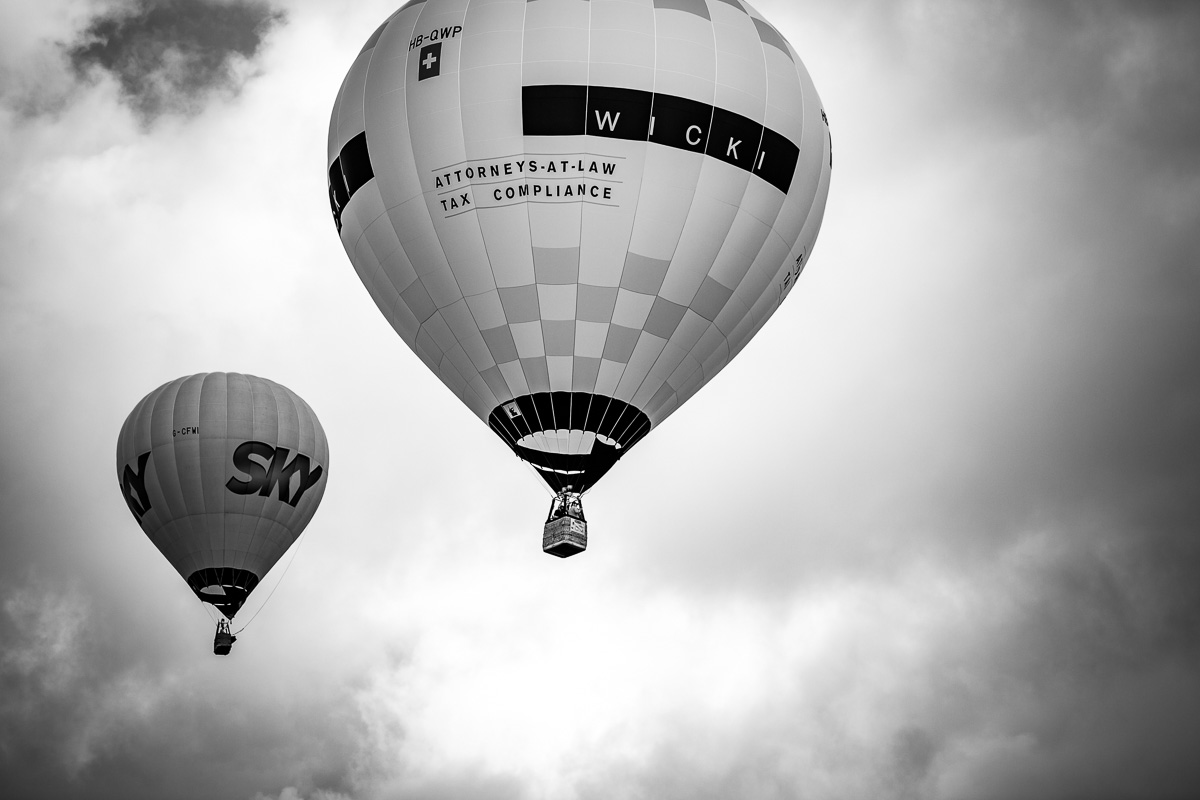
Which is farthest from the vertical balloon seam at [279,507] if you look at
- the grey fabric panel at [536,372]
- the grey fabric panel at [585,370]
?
the grey fabric panel at [585,370]

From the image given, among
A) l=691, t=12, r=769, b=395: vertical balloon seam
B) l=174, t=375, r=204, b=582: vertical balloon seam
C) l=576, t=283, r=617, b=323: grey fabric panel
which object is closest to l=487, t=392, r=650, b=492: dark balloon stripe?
l=576, t=283, r=617, b=323: grey fabric panel

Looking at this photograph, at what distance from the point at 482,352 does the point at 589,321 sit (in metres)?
1.68

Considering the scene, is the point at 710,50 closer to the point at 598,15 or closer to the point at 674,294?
the point at 598,15

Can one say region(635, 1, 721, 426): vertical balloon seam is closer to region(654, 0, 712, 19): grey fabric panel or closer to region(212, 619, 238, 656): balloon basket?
region(654, 0, 712, 19): grey fabric panel

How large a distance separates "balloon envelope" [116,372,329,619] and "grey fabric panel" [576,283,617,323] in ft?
45.2

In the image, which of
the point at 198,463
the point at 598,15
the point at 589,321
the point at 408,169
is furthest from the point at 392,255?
the point at 198,463

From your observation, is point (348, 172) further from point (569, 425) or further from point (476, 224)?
point (569, 425)

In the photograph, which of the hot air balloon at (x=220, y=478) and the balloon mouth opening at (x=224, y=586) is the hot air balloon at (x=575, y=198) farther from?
the balloon mouth opening at (x=224, y=586)

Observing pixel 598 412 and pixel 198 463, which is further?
pixel 198 463

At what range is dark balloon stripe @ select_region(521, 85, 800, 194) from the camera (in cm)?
2138

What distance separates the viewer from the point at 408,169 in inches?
872

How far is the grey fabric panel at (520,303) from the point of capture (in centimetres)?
2178

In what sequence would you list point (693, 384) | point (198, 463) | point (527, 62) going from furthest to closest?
1. point (198, 463)
2. point (693, 384)
3. point (527, 62)

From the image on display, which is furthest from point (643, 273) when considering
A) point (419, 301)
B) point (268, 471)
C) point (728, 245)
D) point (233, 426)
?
point (233, 426)
